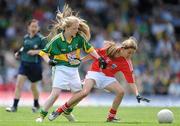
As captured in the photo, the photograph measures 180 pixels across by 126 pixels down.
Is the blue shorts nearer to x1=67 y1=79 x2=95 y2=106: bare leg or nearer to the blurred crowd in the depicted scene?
x1=67 y1=79 x2=95 y2=106: bare leg

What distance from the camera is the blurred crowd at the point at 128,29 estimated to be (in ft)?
104

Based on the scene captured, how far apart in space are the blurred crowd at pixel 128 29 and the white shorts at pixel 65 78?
12.3 meters

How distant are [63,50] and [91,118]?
294 centimetres

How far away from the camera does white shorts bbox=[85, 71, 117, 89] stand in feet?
59.6

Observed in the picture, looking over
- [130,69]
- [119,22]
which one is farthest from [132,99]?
[130,69]

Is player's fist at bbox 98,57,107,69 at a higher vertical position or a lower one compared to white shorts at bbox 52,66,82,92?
higher

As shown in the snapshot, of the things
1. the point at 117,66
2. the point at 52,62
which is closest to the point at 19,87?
the point at 117,66

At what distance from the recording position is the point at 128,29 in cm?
3519

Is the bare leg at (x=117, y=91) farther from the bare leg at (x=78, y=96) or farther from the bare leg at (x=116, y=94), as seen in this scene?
the bare leg at (x=78, y=96)

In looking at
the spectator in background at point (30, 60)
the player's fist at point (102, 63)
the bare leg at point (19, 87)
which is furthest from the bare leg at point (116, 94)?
the bare leg at point (19, 87)

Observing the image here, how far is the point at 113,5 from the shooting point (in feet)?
120

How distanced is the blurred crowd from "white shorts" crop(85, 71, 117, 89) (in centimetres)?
1158

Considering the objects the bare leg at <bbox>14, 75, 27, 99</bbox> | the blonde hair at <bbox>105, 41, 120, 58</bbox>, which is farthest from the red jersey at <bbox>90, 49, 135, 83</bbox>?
the bare leg at <bbox>14, 75, 27, 99</bbox>

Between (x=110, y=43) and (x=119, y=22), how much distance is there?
17601 mm
